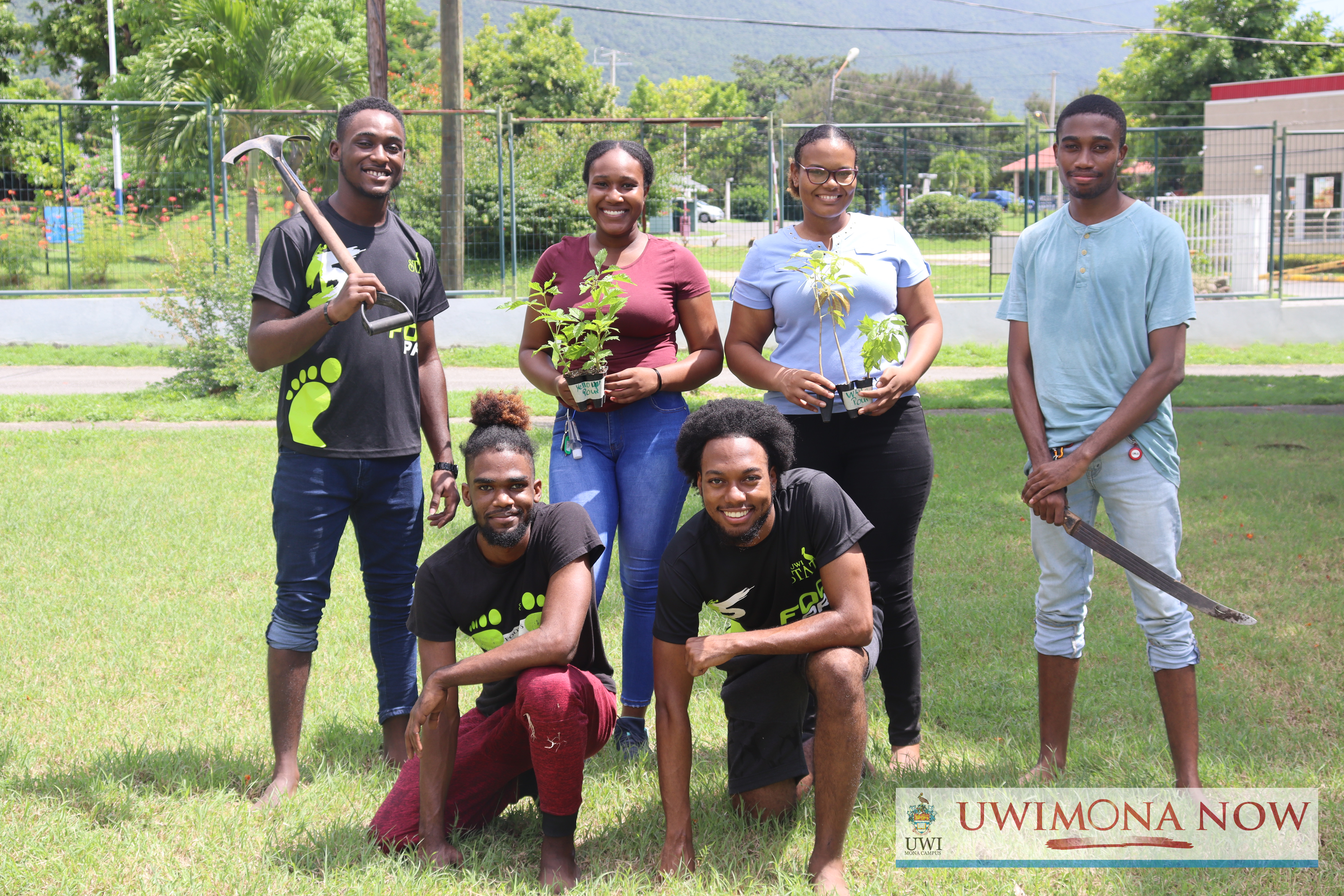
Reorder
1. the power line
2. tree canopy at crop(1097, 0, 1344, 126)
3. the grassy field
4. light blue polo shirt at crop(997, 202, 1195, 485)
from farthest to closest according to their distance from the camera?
tree canopy at crop(1097, 0, 1344, 126)
the power line
the grassy field
light blue polo shirt at crop(997, 202, 1195, 485)

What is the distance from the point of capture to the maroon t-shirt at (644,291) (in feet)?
13.3

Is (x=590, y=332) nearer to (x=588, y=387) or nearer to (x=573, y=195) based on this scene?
(x=588, y=387)

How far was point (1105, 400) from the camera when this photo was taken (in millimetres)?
3701

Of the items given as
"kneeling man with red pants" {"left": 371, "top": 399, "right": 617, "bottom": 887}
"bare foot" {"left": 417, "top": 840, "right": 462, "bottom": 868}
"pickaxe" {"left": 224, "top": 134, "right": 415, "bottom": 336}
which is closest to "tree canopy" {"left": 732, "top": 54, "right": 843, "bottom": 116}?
"pickaxe" {"left": 224, "top": 134, "right": 415, "bottom": 336}

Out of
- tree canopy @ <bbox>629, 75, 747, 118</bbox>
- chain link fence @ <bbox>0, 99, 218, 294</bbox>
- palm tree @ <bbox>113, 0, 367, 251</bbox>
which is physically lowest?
chain link fence @ <bbox>0, 99, 218, 294</bbox>

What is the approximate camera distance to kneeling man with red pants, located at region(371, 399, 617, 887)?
3.26 metres

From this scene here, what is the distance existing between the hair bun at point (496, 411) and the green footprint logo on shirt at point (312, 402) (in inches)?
21.0

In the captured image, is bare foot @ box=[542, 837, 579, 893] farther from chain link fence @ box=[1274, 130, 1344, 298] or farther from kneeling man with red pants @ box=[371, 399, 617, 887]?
chain link fence @ box=[1274, 130, 1344, 298]

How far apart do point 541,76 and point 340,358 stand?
44222 mm

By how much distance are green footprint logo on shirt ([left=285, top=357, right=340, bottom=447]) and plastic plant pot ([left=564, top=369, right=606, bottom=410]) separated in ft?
2.62

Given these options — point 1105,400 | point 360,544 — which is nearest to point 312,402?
point 360,544

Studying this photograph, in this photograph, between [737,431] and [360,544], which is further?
[360,544]

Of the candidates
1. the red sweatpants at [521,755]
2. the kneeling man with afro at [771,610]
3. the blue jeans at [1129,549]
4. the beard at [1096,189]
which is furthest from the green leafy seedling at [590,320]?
the blue jeans at [1129,549]

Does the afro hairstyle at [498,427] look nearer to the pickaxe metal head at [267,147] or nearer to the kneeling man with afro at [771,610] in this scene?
the kneeling man with afro at [771,610]
